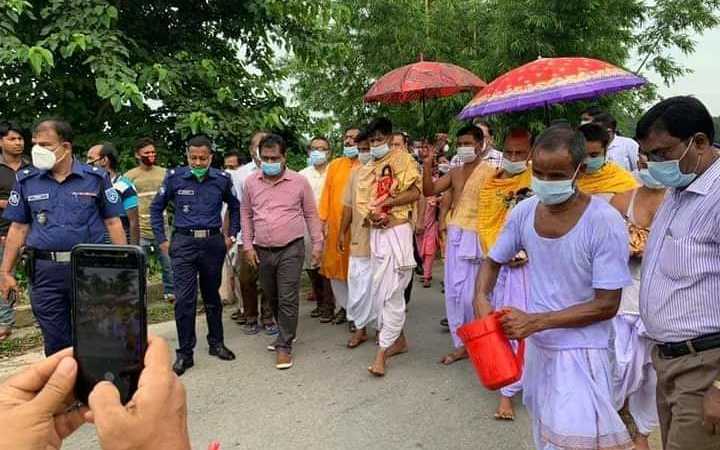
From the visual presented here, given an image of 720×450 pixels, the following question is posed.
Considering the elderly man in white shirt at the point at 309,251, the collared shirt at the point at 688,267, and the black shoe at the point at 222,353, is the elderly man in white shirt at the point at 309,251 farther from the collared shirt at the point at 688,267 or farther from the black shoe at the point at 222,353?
the collared shirt at the point at 688,267

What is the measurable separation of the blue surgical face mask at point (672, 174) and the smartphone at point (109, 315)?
1.85 metres

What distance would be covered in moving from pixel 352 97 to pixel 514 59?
5.33 m

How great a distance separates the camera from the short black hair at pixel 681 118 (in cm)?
219

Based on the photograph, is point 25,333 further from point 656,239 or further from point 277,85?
point 656,239

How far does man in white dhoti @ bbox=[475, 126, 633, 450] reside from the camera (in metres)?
2.38

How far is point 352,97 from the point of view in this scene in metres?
15.1

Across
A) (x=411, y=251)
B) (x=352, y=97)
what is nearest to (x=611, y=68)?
(x=411, y=251)

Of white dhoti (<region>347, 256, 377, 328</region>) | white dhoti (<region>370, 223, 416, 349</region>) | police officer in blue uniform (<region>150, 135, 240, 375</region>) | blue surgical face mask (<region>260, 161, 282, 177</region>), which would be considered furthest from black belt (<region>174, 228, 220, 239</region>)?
white dhoti (<region>370, 223, 416, 349</region>)

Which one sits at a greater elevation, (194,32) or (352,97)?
(194,32)

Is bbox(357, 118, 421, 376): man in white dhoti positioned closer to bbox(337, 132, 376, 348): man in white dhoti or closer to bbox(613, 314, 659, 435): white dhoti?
bbox(337, 132, 376, 348): man in white dhoti

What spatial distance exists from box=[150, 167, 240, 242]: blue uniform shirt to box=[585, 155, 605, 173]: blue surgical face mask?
2973mm

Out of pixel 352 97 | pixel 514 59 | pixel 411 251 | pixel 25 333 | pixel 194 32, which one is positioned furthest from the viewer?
pixel 352 97

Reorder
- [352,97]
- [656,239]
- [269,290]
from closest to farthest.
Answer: [656,239], [269,290], [352,97]

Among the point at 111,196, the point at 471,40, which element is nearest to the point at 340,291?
the point at 111,196
